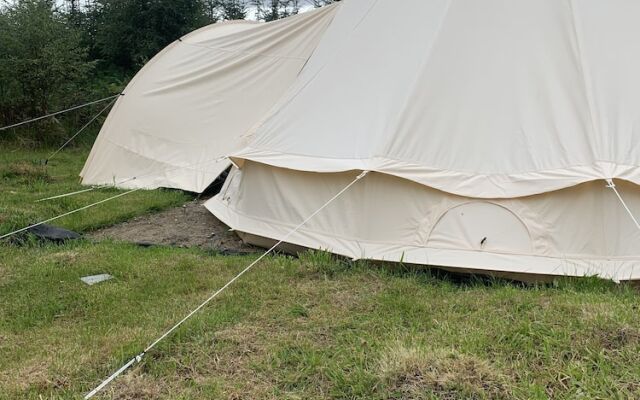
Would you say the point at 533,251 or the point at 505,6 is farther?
the point at 505,6

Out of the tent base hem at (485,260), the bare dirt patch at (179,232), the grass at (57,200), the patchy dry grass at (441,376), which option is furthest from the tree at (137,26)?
the patchy dry grass at (441,376)

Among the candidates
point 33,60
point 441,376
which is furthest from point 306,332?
point 33,60

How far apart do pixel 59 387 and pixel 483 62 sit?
10.8ft

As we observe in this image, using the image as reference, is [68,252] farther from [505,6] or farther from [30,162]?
[30,162]

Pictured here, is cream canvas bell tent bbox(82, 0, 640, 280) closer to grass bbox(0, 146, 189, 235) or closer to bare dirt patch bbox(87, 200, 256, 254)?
bare dirt patch bbox(87, 200, 256, 254)

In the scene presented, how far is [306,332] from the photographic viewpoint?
297 cm

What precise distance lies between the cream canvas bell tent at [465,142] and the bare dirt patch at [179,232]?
235mm

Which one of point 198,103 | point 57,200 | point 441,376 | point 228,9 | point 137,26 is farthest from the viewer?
point 228,9

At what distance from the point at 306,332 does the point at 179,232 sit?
2843 mm

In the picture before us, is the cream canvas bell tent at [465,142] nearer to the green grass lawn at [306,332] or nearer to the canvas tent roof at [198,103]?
the green grass lawn at [306,332]

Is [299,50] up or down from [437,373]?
→ up

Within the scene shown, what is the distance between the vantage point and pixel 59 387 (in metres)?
2.49

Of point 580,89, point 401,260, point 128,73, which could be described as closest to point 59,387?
point 401,260

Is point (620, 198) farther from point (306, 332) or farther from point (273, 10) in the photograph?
point (273, 10)
